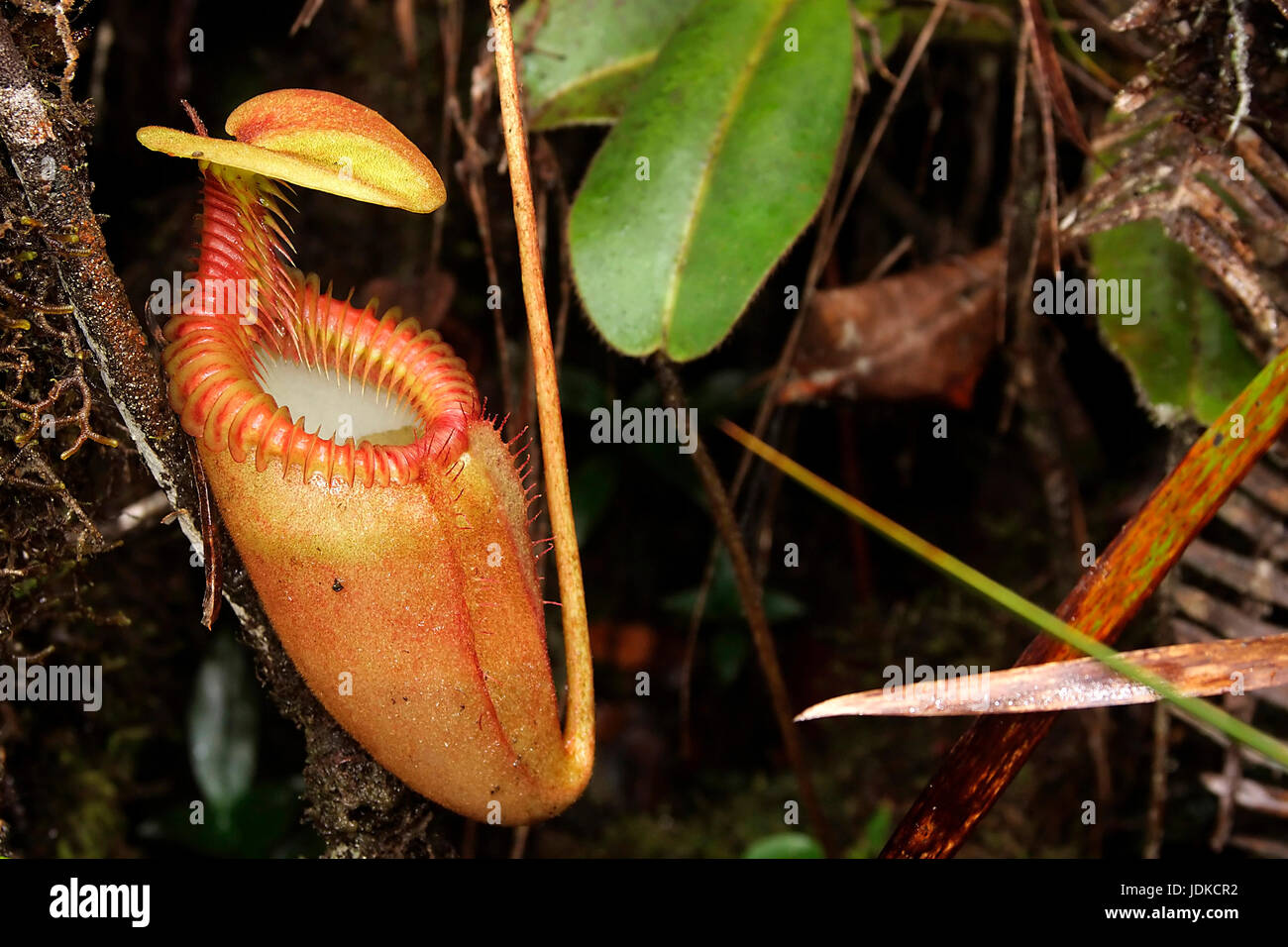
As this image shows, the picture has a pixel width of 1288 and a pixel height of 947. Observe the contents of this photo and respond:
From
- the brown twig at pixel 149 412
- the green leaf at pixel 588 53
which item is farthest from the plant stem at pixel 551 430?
the green leaf at pixel 588 53

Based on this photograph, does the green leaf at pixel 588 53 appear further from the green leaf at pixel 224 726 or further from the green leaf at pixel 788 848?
the green leaf at pixel 788 848

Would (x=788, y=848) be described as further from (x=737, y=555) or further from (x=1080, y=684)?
(x=1080, y=684)

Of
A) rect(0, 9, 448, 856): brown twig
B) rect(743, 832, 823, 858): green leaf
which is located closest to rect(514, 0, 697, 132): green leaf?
rect(0, 9, 448, 856): brown twig

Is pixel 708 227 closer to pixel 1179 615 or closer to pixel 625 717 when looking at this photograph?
pixel 1179 615

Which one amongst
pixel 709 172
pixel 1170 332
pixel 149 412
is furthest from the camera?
pixel 1170 332

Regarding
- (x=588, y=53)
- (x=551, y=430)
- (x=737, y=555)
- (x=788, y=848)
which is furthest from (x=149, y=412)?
(x=788, y=848)

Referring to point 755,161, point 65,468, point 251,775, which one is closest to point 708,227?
point 755,161
